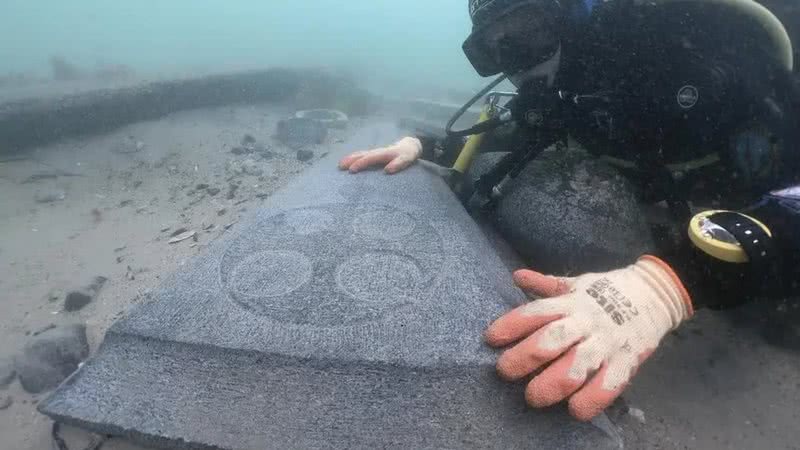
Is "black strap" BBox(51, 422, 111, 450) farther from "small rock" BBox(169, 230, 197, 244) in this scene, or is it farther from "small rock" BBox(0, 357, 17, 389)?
"small rock" BBox(169, 230, 197, 244)

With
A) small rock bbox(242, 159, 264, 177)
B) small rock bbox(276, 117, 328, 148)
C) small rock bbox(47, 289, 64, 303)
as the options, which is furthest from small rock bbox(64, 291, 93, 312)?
small rock bbox(276, 117, 328, 148)

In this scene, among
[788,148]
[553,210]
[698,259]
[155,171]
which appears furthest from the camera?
[155,171]

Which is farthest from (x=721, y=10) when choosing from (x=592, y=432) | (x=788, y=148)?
(x=592, y=432)

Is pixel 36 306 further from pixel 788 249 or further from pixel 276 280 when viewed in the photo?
pixel 788 249

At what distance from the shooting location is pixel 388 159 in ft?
10.4

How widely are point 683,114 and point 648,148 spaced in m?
0.25

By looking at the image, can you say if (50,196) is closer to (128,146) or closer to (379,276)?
(128,146)

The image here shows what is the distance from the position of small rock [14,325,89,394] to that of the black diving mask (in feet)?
9.18

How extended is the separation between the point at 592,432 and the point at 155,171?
611 cm

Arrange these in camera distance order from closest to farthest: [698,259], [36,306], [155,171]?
[698,259]
[36,306]
[155,171]

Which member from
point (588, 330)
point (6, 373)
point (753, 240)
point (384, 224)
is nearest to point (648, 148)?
point (753, 240)

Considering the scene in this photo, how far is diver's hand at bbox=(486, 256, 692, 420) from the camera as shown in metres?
1.34

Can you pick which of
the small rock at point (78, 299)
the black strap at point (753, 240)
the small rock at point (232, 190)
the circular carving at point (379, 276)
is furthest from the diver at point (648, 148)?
the small rock at point (232, 190)

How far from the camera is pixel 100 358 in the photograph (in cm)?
164
